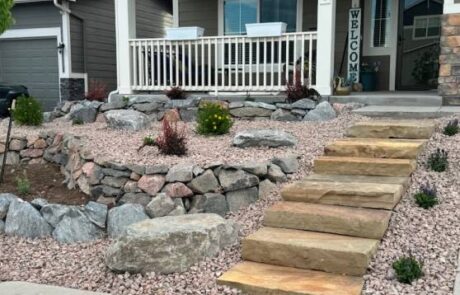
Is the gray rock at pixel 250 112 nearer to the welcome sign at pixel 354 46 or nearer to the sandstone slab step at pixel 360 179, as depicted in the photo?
the welcome sign at pixel 354 46

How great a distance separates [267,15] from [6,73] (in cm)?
621

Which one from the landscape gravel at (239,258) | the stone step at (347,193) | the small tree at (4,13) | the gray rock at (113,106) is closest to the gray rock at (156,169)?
the landscape gravel at (239,258)

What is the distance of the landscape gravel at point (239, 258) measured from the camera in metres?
2.99

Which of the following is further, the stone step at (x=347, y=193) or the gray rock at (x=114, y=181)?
the gray rock at (x=114, y=181)

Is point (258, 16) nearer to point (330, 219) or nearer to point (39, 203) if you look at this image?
point (39, 203)

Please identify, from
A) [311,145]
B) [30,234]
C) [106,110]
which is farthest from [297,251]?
[106,110]

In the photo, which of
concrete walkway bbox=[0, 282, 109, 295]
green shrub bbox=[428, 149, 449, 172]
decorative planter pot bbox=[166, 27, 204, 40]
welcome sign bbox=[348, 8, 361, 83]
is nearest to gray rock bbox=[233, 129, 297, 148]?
green shrub bbox=[428, 149, 449, 172]

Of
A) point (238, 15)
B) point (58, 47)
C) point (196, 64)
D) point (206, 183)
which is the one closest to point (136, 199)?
→ point (206, 183)

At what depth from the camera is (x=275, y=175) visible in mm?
4395

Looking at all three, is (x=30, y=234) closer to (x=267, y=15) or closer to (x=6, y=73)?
(x=267, y=15)

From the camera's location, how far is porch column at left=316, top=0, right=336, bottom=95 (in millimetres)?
6785

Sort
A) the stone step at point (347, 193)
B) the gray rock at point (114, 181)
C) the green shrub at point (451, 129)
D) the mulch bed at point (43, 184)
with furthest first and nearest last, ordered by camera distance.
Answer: the green shrub at point (451, 129)
the mulch bed at point (43, 184)
the gray rock at point (114, 181)
the stone step at point (347, 193)

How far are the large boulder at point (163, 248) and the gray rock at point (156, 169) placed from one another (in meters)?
0.99

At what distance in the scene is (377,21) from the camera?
28.9ft
